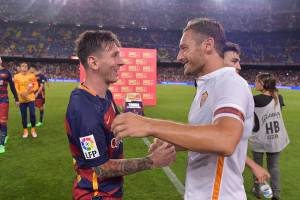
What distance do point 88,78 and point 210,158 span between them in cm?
127

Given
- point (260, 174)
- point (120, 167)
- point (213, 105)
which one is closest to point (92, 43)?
point (120, 167)

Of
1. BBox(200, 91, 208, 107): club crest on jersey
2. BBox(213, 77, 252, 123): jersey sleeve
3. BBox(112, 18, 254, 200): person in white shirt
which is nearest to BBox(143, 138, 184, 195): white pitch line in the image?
BBox(112, 18, 254, 200): person in white shirt

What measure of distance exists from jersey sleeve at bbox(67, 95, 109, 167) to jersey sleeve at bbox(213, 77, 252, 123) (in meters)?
1.00

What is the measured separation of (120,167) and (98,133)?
345 millimetres

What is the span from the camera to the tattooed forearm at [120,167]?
251cm

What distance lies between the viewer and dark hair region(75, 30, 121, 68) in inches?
107

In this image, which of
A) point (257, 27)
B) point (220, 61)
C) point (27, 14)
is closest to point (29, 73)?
point (220, 61)

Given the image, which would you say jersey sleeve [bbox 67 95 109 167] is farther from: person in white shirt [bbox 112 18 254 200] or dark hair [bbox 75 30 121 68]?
person in white shirt [bbox 112 18 254 200]

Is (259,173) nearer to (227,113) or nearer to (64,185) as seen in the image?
(227,113)

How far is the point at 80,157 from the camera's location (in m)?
2.59

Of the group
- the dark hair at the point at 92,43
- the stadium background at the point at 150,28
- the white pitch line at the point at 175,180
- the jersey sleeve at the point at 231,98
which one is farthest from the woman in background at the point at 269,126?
the stadium background at the point at 150,28

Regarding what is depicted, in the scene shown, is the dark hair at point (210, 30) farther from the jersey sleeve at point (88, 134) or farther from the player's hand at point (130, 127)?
the jersey sleeve at point (88, 134)

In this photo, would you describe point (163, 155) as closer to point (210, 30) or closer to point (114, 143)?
point (114, 143)

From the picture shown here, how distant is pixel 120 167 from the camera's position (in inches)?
101
